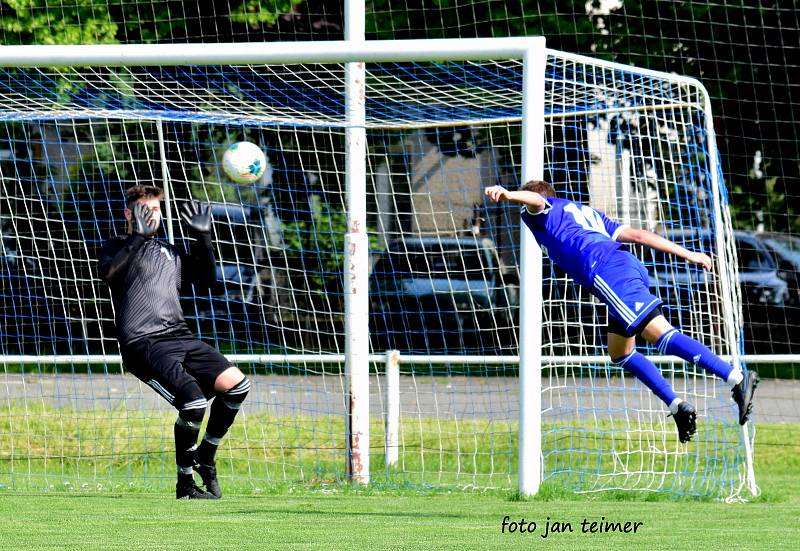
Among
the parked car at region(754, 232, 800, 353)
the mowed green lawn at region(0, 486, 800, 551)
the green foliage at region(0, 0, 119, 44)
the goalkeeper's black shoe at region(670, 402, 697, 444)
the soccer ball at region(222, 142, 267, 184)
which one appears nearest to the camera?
the mowed green lawn at region(0, 486, 800, 551)

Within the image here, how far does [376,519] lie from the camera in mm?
6965

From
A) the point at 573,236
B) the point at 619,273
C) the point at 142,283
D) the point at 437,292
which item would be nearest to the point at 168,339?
the point at 142,283

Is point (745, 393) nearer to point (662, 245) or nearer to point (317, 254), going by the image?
point (662, 245)

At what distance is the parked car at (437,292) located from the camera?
12.4 meters

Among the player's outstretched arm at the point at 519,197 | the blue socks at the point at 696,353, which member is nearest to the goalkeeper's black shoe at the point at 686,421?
the blue socks at the point at 696,353

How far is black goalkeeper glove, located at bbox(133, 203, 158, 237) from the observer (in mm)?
7613

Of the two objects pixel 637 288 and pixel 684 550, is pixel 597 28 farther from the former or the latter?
pixel 684 550

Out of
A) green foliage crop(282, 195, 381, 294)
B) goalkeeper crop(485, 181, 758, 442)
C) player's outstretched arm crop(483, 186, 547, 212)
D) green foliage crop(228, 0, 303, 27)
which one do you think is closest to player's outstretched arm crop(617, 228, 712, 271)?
goalkeeper crop(485, 181, 758, 442)

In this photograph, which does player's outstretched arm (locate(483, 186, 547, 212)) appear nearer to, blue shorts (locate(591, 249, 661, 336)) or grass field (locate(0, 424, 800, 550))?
blue shorts (locate(591, 249, 661, 336))

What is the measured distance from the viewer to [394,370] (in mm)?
9766

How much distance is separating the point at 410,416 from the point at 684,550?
19.9 ft

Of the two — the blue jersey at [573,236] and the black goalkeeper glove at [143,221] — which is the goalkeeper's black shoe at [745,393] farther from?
the black goalkeeper glove at [143,221]

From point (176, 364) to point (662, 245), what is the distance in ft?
9.56

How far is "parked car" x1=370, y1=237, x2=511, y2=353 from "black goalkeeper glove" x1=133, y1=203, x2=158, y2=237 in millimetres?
4159
